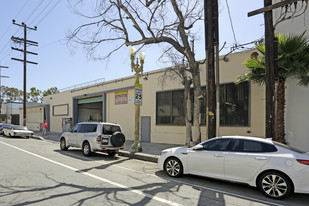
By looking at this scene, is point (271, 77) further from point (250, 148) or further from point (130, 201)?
point (130, 201)

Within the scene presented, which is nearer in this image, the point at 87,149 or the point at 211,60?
the point at 211,60

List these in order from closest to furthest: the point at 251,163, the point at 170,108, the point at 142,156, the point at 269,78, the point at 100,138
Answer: the point at 251,163
the point at 269,78
the point at 100,138
the point at 142,156
the point at 170,108

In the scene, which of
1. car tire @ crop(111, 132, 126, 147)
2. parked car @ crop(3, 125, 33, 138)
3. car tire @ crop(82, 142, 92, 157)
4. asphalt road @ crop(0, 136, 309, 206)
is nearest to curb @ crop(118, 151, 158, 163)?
car tire @ crop(111, 132, 126, 147)

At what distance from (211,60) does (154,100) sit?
8771 mm

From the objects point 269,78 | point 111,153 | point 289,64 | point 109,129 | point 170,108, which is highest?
point 289,64

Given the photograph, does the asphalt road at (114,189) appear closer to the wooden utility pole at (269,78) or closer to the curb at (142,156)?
the curb at (142,156)

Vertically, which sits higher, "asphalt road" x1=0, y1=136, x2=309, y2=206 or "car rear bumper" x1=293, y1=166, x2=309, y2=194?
"car rear bumper" x1=293, y1=166, x2=309, y2=194

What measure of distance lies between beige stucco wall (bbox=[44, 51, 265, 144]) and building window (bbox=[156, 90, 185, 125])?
343 millimetres

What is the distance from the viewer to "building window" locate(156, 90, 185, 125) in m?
15.2

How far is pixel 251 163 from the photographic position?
18.0 feet

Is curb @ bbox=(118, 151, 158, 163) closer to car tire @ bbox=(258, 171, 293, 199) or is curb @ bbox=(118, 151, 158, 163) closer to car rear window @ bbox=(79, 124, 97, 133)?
car rear window @ bbox=(79, 124, 97, 133)

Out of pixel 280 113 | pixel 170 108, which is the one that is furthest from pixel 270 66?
pixel 170 108

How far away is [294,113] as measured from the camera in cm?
1005

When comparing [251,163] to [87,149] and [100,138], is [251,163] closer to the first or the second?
[100,138]
